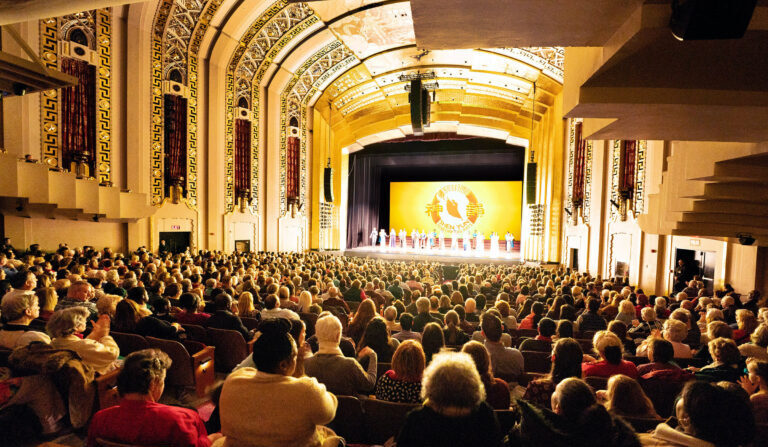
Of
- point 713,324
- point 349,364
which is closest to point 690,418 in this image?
point 349,364

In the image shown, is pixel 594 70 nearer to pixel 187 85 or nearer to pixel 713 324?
pixel 713 324

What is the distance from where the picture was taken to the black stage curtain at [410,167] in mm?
22297

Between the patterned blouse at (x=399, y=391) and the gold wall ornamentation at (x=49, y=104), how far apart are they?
37.9 feet

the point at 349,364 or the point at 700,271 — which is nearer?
the point at 349,364

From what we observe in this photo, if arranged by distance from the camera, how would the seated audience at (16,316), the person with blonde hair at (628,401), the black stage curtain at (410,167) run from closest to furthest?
the person with blonde hair at (628,401), the seated audience at (16,316), the black stage curtain at (410,167)

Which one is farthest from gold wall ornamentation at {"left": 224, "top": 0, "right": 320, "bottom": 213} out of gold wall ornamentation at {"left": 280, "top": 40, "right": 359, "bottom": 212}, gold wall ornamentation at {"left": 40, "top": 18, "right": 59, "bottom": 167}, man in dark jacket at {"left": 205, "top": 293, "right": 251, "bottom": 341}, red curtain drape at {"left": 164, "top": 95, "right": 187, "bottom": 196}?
man in dark jacket at {"left": 205, "top": 293, "right": 251, "bottom": 341}

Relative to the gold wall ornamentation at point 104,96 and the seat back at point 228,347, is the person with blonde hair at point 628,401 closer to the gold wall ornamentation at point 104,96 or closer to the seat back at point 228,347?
the seat back at point 228,347

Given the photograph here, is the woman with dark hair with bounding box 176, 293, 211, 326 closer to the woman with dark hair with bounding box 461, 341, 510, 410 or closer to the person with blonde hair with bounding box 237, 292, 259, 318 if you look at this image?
the person with blonde hair with bounding box 237, 292, 259, 318

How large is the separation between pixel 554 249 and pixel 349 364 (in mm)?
15765

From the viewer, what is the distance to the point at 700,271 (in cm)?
932

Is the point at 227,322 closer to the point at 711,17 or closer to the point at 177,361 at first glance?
the point at 177,361

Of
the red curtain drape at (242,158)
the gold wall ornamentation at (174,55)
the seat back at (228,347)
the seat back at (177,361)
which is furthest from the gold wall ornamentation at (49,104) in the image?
the seat back at (177,361)

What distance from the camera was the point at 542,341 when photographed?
3857 millimetres

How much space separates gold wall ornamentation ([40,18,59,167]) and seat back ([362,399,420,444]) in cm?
1160
